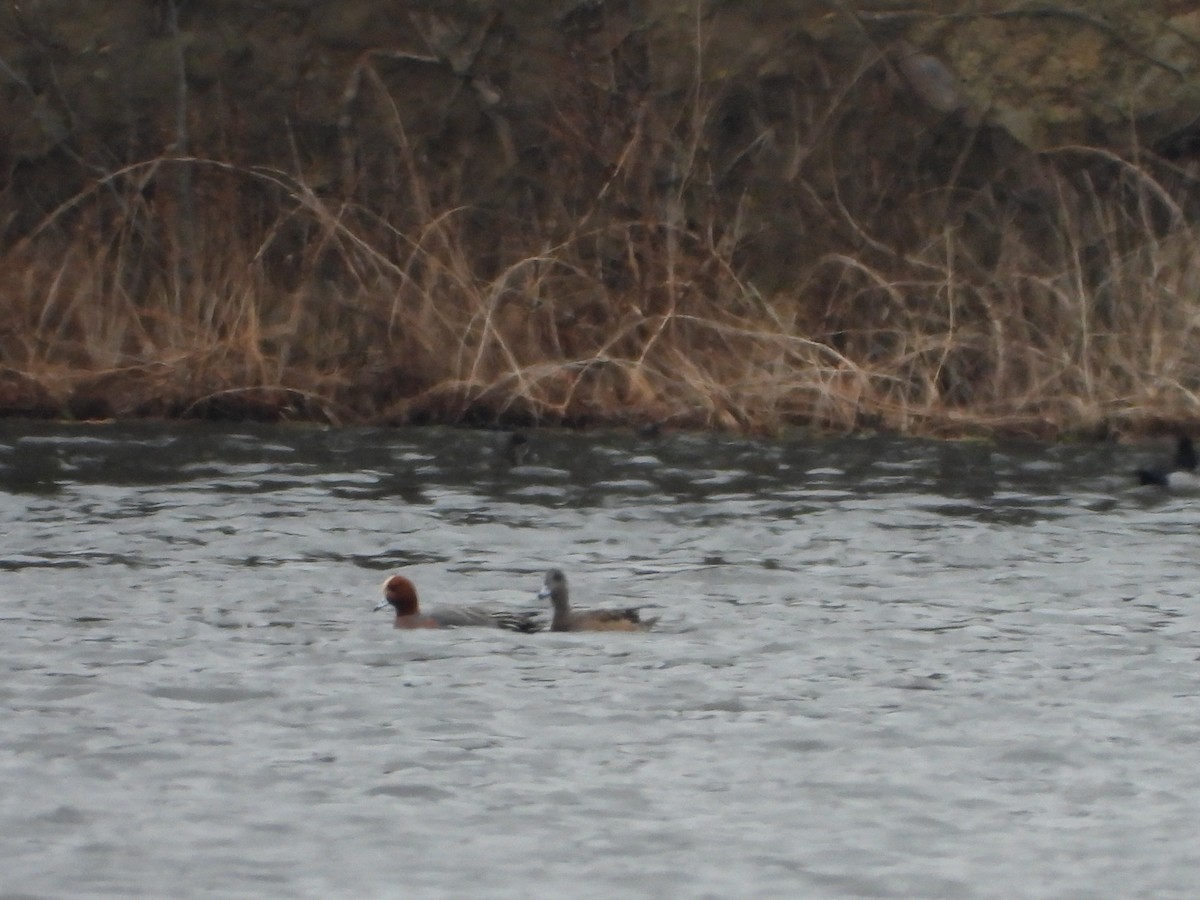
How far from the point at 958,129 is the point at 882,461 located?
5231 mm

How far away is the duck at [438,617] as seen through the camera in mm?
11859

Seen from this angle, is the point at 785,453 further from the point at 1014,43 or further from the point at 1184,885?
the point at 1184,885

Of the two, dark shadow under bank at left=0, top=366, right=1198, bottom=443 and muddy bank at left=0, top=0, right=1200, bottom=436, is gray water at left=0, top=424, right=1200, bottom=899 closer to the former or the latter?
dark shadow under bank at left=0, top=366, right=1198, bottom=443

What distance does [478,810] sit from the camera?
8617 mm

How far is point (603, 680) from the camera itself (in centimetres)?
1079

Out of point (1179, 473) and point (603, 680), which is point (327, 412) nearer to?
point (1179, 473)

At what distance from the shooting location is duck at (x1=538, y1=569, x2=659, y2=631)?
11758mm

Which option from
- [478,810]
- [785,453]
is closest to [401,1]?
[785,453]

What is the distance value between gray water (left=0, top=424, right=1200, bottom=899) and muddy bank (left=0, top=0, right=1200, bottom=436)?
1.48 m

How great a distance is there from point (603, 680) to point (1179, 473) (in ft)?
21.7

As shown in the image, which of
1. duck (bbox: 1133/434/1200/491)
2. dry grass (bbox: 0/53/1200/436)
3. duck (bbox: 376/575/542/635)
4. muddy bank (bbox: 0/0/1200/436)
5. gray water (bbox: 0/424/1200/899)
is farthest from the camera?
muddy bank (bbox: 0/0/1200/436)

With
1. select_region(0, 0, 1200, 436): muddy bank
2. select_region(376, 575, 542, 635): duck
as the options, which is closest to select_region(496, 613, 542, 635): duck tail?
select_region(376, 575, 542, 635): duck

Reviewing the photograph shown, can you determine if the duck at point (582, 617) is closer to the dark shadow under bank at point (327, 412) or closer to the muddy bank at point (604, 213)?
the muddy bank at point (604, 213)

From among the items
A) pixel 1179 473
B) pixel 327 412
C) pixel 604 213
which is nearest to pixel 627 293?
pixel 604 213
